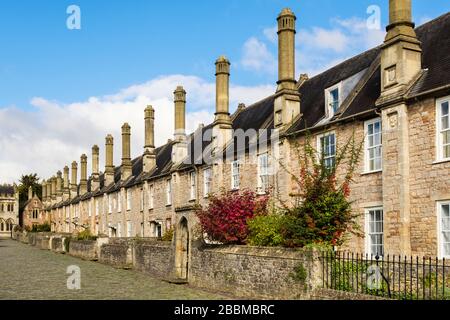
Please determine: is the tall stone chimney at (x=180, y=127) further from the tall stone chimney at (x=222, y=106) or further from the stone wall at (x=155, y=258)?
the stone wall at (x=155, y=258)

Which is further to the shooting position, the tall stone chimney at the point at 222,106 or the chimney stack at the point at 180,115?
the chimney stack at the point at 180,115

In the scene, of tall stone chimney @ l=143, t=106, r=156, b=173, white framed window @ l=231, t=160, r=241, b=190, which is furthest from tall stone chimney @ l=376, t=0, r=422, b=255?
tall stone chimney @ l=143, t=106, r=156, b=173

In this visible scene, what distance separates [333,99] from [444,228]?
7.87 meters

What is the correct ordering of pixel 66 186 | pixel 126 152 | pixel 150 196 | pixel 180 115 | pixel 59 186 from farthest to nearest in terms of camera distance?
1. pixel 59 186
2. pixel 66 186
3. pixel 126 152
4. pixel 150 196
5. pixel 180 115

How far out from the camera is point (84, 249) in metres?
39.2

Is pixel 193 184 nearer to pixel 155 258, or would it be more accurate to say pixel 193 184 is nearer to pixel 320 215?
pixel 155 258

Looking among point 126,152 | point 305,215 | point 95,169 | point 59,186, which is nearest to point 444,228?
point 305,215

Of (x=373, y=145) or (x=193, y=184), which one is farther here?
(x=193, y=184)

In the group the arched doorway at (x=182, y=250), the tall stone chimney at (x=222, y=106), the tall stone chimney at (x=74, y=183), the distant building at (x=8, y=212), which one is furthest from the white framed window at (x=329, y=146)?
the distant building at (x=8, y=212)

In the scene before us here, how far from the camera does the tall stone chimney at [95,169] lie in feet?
184

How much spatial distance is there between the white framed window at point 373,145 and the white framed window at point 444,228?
9.13ft

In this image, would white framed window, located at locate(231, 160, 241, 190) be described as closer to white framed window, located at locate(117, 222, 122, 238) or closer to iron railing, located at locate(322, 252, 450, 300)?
iron railing, located at locate(322, 252, 450, 300)

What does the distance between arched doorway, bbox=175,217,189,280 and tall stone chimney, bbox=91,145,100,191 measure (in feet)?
112
